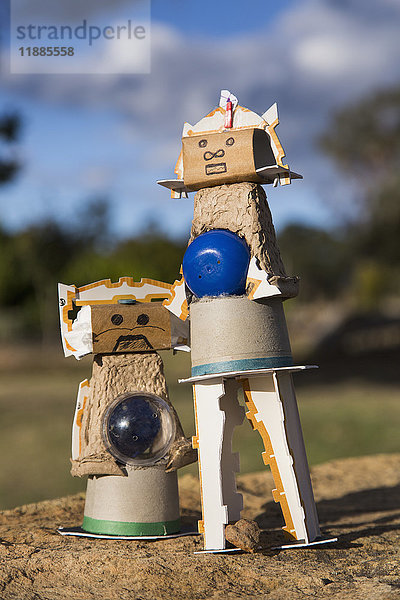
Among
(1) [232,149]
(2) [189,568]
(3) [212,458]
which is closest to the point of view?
(2) [189,568]

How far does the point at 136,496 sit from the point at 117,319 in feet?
3.83

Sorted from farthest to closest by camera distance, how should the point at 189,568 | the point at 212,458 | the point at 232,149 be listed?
the point at 232,149 < the point at 212,458 < the point at 189,568

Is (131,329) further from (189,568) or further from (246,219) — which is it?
(189,568)

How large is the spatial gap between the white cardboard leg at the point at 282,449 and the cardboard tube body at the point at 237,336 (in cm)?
17

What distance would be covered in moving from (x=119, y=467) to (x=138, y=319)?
3.22 ft

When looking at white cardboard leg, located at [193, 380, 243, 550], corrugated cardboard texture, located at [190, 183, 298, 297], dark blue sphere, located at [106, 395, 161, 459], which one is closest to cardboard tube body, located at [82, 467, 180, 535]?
dark blue sphere, located at [106, 395, 161, 459]

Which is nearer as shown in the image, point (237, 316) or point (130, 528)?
point (237, 316)

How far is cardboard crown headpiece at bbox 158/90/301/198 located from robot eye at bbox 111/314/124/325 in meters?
0.94

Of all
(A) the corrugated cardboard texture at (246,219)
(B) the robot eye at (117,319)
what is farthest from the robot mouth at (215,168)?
(B) the robot eye at (117,319)

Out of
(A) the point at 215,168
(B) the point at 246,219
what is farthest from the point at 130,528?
(A) the point at 215,168

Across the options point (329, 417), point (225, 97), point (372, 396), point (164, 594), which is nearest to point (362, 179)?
point (372, 396)

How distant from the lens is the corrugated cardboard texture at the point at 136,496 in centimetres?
471

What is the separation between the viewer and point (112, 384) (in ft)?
16.0

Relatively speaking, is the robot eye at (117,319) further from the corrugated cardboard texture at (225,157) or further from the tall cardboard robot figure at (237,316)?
the corrugated cardboard texture at (225,157)
